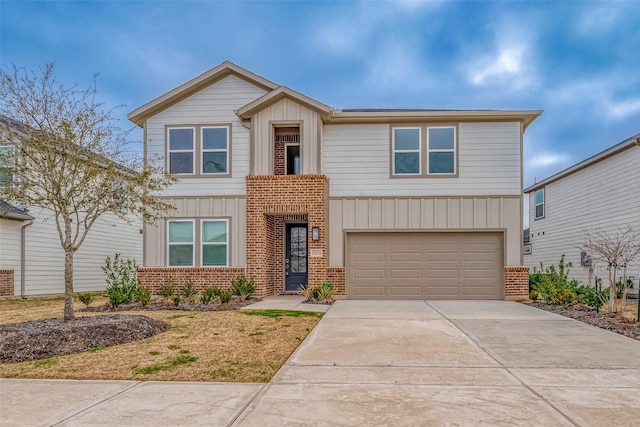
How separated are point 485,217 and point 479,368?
8616 millimetres

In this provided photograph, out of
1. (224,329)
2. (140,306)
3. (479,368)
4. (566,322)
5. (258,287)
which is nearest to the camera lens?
(479,368)

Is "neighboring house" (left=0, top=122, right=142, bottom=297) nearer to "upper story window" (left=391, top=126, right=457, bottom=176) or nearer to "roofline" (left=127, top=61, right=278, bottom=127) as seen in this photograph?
"roofline" (left=127, top=61, right=278, bottom=127)

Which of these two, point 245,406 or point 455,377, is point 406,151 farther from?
point 245,406

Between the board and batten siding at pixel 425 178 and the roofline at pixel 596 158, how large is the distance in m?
4.05

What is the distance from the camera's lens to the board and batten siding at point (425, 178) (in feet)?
43.6

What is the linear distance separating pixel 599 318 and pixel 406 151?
22.0ft

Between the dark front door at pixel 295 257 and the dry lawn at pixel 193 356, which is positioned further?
the dark front door at pixel 295 257

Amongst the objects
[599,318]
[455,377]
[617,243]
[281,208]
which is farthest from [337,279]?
[455,377]

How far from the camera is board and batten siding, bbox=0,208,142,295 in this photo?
14320 mm

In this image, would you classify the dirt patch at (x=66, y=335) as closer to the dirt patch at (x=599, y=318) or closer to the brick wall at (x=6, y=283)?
the brick wall at (x=6, y=283)

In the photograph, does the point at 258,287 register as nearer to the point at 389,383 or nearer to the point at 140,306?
the point at 140,306

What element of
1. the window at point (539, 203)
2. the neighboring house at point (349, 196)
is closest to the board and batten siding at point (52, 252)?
the neighboring house at point (349, 196)

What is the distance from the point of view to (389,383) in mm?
4637

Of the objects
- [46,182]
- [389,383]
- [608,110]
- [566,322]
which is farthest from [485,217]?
[608,110]
